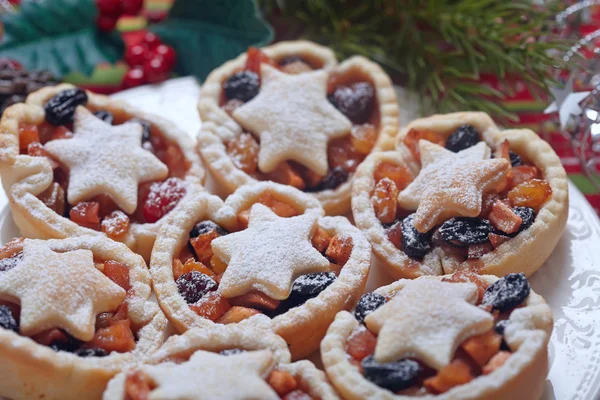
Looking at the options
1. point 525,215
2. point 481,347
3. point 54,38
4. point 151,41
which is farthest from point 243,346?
point 54,38

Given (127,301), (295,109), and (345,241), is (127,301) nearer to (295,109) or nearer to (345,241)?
(345,241)

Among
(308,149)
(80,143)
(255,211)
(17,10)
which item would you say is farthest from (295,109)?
(17,10)

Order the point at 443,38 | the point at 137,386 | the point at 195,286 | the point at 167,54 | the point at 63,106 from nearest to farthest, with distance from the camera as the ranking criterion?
the point at 137,386, the point at 195,286, the point at 63,106, the point at 443,38, the point at 167,54

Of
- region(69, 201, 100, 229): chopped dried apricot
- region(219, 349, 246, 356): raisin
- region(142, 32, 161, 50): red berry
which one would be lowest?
region(219, 349, 246, 356): raisin

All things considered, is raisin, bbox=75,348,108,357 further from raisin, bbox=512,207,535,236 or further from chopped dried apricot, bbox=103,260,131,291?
raisin, bbox=512,207,535,236

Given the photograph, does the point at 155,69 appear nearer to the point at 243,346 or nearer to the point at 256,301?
the point at 256,301

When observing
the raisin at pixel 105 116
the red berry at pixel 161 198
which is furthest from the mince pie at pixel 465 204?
the raisin at pixel 105 116

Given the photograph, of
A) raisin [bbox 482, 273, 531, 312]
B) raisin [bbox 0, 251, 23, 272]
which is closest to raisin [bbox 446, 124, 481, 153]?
raisin [bbox 482, 273, 531, 312]
